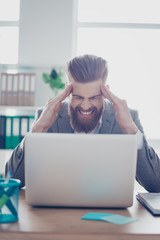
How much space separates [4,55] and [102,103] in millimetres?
2210

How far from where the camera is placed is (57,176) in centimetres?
101

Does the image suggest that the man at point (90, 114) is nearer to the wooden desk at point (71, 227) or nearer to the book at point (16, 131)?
the wooden desk at point (71, 227)

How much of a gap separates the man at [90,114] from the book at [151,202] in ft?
1.08

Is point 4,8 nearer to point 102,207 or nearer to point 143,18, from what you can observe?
point 143,18

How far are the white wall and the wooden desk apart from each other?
8.22 ft

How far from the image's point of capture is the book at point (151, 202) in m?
1.03

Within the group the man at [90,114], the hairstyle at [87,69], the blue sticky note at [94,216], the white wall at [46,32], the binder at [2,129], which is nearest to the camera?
the blue sticky note at [94,216]

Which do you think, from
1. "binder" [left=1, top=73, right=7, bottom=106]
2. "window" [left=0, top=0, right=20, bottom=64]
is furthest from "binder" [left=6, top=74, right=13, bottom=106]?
"window" [left=0, top=0, right=20, bottom=64]

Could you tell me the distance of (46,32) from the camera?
11.4 ft

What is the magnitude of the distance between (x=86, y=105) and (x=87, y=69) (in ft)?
0.65

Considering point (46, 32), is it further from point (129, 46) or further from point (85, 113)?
point (85, 113)

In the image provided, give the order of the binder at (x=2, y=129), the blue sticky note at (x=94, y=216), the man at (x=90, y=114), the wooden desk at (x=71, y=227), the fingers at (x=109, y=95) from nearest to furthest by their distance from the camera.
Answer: the wooden desk at (x=71, y=227)
the blue sticky note at (x=94, y=216)
the man at (x=90, y=114)
the fingers at (x=109, y=95)
the binder at (x=2, y=129)

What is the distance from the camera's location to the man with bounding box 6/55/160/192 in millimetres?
1530

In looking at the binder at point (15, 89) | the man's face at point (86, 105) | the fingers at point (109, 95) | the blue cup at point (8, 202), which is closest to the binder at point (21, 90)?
the binder at point (15, 89)
